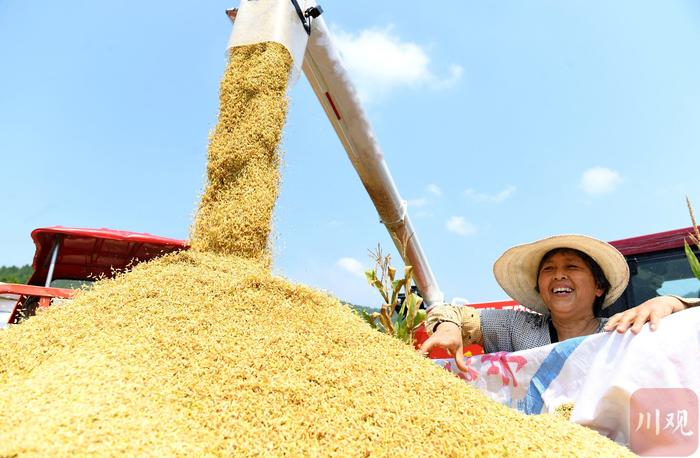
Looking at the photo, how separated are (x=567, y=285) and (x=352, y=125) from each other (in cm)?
276

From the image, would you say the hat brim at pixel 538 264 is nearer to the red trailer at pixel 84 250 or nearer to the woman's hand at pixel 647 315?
the woman's hand at pixel 647 315

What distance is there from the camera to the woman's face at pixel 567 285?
2.01m

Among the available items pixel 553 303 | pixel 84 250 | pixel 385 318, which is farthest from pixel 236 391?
pixel 84 250

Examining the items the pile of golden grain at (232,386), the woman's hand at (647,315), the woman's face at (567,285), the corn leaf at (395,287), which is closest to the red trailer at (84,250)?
the corn leaf at (395,287)

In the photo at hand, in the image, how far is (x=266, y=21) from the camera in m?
3.10

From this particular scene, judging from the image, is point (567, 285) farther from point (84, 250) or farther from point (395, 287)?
point (84, 250)

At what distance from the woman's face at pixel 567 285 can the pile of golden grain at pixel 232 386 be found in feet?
2.78

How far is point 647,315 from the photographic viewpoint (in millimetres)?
1392

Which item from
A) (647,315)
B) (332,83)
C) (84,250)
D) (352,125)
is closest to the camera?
(647,315)

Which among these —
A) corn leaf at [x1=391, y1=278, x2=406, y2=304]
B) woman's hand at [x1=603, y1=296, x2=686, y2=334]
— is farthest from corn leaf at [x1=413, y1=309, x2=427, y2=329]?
woman's hand at [x1=603, y1=296, x2=686, y2=334]

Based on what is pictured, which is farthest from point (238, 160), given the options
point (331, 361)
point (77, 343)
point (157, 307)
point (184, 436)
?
point (184, 436)

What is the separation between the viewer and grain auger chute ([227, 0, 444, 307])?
3119mm

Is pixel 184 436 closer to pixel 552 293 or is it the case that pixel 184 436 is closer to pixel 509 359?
pixel 509 359

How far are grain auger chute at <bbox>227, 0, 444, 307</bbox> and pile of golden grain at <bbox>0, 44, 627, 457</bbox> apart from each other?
1034 millimetres
